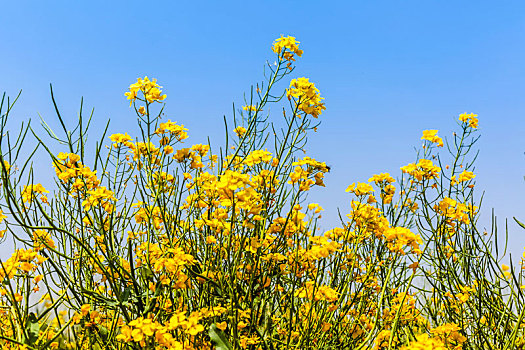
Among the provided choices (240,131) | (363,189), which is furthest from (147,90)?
(363,189)

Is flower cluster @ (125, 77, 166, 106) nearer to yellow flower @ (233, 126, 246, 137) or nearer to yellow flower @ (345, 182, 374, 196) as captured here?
yellow flower @ (233, 126, 246, 137)

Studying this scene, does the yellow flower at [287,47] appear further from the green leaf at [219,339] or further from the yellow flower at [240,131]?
the green leaf at [219,339]

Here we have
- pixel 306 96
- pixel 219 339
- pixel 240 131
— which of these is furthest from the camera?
pixel 240 131

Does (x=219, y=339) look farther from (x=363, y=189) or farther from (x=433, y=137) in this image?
(x=433, y=137)

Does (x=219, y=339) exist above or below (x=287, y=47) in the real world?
below

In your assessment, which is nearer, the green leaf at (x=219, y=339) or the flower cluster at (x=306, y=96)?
the green leaf at (x=219, y=339)

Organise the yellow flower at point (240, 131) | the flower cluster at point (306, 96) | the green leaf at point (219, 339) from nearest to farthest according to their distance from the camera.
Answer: the green leaf at point (219, 339)
the flower cluster at point (306, 96)
the yellow flower at point (240, 131)

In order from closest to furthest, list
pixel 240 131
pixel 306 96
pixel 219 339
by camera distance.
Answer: pixel 219 339 → pixel 306 96 → pixel 240 131

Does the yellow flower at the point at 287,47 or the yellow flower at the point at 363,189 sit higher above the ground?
the yellow flower at the point at 287,47

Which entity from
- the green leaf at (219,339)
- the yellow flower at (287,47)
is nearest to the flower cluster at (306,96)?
the yellow flower at (287,47)

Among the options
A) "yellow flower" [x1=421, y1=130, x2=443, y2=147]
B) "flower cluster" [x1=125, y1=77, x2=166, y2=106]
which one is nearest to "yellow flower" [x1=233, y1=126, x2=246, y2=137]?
"flower cluster" [x1=125, y1=77, x2=166, y2=106]

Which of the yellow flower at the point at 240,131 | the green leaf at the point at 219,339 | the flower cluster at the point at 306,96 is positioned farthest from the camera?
the yellow flower at the point at 240,131

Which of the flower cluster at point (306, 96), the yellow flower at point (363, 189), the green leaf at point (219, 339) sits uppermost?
the flower cluster at point (306, 96)

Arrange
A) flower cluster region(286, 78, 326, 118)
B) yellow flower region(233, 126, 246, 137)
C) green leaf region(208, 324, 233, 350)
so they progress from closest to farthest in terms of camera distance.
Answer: green leaf region(208, 324, 233, 350), flower cluster region(286, 78, 326, 118), yellow flower region(233, 126, 246, 137)
